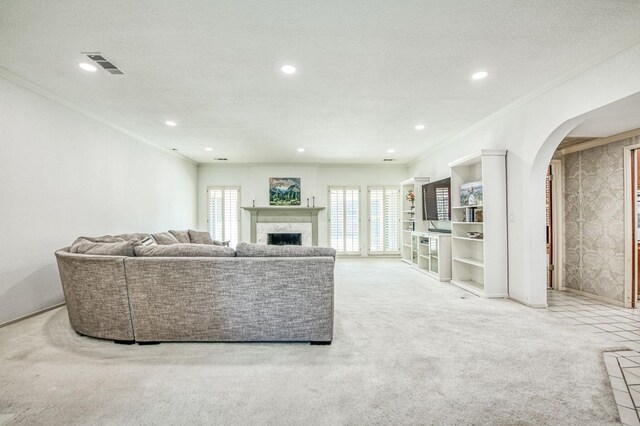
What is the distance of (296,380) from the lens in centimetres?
228

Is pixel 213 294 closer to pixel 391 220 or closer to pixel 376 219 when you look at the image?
pixel 376 219

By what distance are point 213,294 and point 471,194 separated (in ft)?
14.2

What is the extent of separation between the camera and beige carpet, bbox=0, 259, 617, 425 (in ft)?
6.23

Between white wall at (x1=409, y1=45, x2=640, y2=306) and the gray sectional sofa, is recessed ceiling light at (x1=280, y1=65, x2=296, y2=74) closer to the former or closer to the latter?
the gray sectional sofa

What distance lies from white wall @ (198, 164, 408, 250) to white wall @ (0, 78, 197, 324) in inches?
129

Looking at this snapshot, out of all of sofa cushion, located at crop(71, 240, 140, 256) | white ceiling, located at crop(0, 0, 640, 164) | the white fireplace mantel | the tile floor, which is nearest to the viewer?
the tile floor

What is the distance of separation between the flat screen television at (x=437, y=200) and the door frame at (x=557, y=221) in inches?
64.1

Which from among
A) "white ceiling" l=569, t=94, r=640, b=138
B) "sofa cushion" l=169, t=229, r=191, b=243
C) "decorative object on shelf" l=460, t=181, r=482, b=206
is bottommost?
"sofa cushion" l=169, t=229, r=191, b=243

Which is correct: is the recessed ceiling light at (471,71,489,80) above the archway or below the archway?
above

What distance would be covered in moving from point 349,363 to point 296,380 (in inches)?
19.2

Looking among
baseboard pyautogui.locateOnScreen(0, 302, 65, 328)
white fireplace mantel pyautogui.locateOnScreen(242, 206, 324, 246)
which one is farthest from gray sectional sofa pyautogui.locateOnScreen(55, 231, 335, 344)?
white fireplace mantel pyautogui.locateOnScreen(242, 206, 324, 246)

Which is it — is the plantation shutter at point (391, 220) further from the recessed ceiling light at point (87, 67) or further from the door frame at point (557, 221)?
the recessed ceiling light at point (87, 67)

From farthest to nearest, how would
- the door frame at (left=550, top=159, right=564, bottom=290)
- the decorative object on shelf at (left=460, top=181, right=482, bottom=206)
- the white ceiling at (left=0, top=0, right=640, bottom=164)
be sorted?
Result: 1. the door frame at (left=550, top=159, right=564, bottom=290)
2. the decorative object on shelf at (left=460, top=181, right=482, bottom=206)
3. the white ceiling at (left=0, top=0, right=640, bottom=164)

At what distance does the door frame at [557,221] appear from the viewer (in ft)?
17.0
